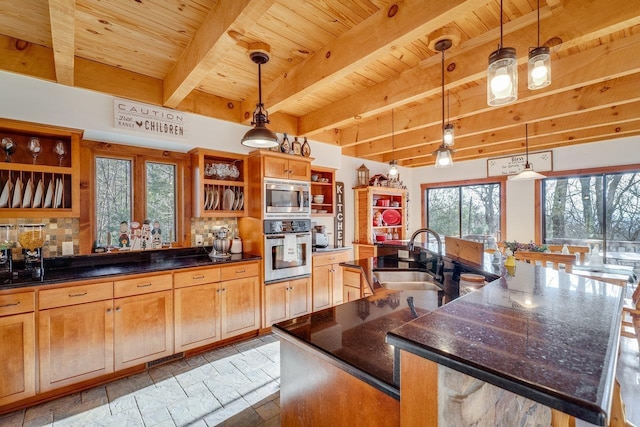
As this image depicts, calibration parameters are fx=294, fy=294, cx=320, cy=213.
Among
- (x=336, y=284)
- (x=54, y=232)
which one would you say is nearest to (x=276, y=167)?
(x=336, y=284)

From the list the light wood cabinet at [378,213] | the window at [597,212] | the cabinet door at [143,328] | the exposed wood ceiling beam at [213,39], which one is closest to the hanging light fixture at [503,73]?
the exposed wood ceiling beam at [213,39]

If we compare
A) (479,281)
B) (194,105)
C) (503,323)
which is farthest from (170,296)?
(503,323)

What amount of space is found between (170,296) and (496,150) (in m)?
5.25

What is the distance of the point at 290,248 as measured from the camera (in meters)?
3.56

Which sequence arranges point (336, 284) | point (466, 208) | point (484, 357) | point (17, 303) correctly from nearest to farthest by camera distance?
point (484, 357)
point (17, 303)
point (336, 284)
point (466, 208)

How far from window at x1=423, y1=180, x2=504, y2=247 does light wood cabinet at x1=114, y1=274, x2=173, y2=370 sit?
474 cm

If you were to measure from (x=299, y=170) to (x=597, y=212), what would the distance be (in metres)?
4.59

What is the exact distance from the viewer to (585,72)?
2338mm

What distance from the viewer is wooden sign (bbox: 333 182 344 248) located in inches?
194

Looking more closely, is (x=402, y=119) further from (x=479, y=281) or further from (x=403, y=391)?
(x=403, y=391)

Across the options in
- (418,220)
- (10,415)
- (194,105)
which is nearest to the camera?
(10,415)

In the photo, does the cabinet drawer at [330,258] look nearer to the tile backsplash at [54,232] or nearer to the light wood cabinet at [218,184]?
the light wood cabinet at [218,184]

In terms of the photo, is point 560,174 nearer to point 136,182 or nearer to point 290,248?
point 290,248

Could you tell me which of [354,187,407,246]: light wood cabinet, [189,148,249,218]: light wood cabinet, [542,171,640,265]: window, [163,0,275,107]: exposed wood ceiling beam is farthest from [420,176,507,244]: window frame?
[163,0,275,107]: exposed wood ceiling beam
